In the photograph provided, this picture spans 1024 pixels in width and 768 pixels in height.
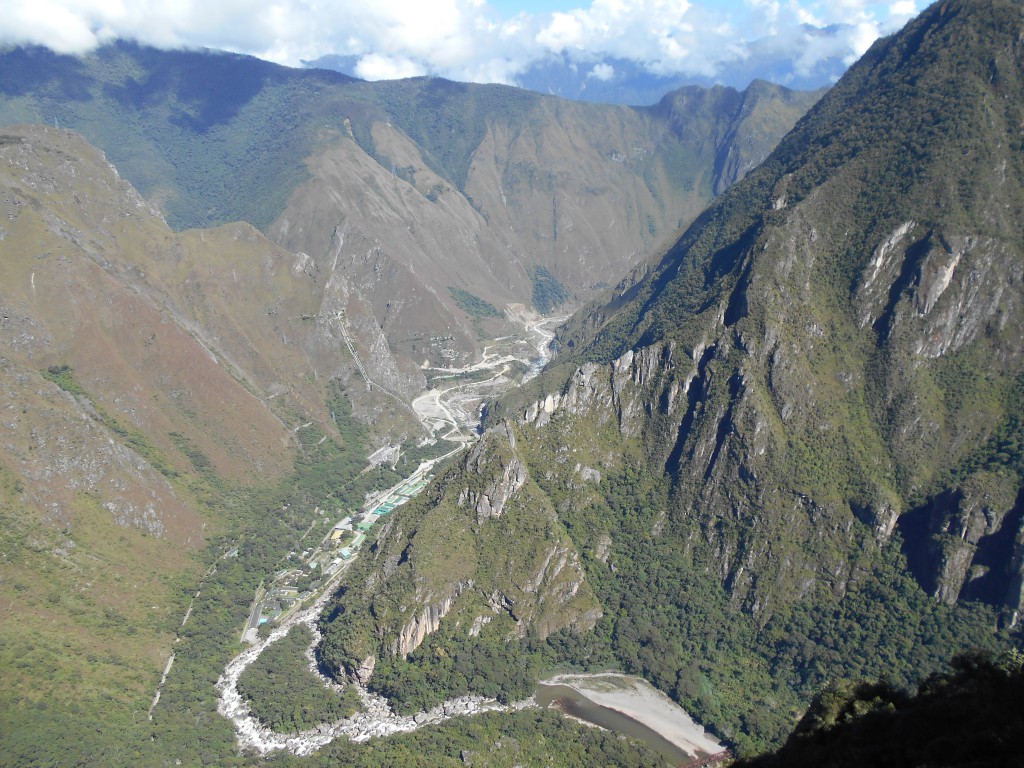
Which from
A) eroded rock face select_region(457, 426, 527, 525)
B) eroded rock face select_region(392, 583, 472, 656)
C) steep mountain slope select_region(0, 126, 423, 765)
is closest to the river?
eroded rock face select_region(392, 583, 472, 656)

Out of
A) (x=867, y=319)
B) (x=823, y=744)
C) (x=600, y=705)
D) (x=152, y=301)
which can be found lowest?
(x=600, y=705)

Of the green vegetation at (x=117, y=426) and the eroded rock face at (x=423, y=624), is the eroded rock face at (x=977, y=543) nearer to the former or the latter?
the eroded rock face at (x=423, y=624)

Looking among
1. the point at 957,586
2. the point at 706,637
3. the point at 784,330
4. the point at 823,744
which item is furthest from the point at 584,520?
the point at 823,744

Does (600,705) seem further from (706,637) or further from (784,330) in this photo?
(784,330)

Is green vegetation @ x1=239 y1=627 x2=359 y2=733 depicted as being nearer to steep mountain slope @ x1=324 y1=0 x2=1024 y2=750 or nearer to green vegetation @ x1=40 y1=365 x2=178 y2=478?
steep mountain slope @ x1=324 y1=0 x2=1024 y2=750

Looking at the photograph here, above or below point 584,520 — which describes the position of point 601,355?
above

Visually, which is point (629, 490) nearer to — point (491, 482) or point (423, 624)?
point (491, 482)

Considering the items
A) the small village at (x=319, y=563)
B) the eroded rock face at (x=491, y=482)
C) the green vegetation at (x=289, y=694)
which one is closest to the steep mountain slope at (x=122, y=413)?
the small village at (x=319, y=563)
